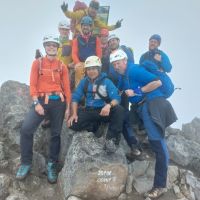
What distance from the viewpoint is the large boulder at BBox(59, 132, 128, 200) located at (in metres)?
10.8

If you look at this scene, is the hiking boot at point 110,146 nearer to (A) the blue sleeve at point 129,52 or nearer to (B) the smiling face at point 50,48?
(B) the smiling face at point 50,48

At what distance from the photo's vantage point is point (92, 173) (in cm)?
1091

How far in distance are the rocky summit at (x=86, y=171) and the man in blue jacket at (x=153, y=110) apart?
1.03 metres

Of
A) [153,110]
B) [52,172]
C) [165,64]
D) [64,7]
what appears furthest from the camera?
[64,7]

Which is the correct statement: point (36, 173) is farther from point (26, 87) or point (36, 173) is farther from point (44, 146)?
point (26, 87)

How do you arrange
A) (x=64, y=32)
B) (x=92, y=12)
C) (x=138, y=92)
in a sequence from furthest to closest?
(x=92, y=12)
(x=64, y=32)
(x=138, y=92)

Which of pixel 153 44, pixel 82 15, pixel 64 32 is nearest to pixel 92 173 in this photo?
pixel 153 44

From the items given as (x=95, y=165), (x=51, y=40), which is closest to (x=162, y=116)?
(x=95, y=165)

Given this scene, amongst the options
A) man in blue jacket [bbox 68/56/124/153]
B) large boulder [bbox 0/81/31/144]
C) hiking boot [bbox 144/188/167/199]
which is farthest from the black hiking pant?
large boulder [bbox 0/81/31/144]

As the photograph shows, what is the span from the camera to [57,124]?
1159 centimetres

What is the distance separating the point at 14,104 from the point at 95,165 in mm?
6352

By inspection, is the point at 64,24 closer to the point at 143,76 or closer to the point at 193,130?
the point at 143,76

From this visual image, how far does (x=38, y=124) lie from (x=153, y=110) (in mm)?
4164

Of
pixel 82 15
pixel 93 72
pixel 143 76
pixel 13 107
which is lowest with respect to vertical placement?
pixel 13 107
